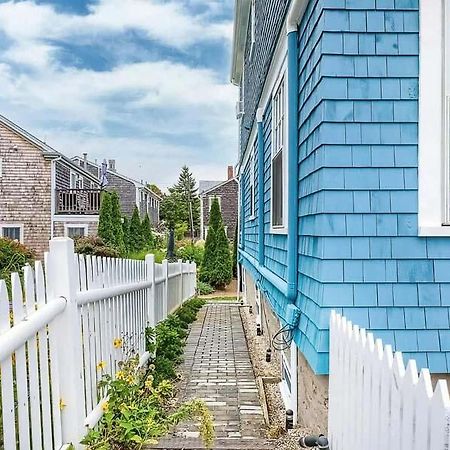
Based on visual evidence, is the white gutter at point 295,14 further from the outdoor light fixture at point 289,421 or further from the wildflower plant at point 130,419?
the outdoor light fixture at point 289,421

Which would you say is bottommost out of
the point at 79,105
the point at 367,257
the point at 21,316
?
the point at 21,316

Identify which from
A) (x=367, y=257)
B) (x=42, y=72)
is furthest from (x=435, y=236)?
(x=42, y=72)

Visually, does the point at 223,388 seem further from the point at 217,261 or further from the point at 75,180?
the point at 75,180

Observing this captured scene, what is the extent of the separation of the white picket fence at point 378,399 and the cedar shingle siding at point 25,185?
2178 centimetres

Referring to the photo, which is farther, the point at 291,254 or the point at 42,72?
the point at 42,72

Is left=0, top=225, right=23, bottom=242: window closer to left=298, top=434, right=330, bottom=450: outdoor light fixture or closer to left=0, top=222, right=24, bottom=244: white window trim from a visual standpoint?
left=0, top=222, right=24, bottom=244: white window trim

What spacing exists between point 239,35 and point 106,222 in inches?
433

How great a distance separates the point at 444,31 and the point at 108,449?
10.4 feet

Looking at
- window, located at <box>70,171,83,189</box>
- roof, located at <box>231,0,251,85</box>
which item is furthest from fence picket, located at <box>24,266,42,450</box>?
window, located at <box>70,171,83,189</box>

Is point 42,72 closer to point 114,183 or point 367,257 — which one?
point 114,183

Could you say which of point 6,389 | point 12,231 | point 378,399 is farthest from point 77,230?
point 378,399

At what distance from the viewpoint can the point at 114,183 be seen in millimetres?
37219

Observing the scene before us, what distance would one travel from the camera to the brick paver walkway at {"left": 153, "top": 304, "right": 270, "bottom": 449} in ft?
12.5

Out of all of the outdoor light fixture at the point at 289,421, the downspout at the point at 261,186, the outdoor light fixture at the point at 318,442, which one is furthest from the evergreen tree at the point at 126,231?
the outdoor light fixture at the point at 318,442
